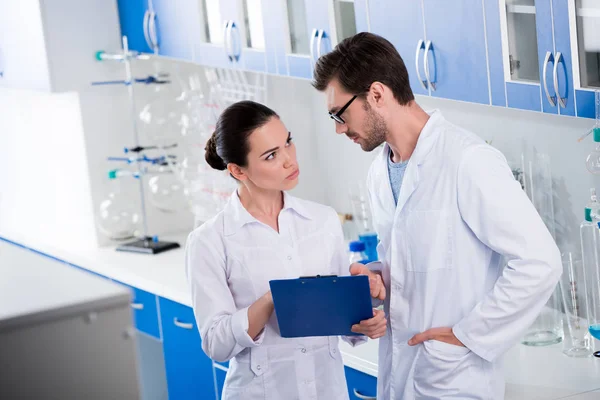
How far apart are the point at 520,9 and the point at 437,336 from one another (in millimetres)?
763

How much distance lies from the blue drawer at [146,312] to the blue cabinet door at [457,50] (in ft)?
5.70

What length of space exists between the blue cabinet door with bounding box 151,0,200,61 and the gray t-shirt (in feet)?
5.10

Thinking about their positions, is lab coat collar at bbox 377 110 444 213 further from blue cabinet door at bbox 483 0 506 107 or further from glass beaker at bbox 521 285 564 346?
glass beaker at bbox 521 285 564 346

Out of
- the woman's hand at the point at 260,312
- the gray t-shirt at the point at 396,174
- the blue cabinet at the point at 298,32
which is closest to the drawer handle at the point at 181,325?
the blue cabinet at the point at 298,32

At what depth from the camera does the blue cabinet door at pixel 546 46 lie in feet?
6.17

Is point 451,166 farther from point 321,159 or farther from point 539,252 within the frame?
point 321,159

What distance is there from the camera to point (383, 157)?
2.04 meters

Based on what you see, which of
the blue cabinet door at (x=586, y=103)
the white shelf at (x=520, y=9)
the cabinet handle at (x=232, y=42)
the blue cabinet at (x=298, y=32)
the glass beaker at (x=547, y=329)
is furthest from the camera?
the cabinet handle at (x=232, y=42)

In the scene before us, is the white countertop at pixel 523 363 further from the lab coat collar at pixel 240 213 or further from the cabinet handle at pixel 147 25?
the cabinet handle at pixel 147 25

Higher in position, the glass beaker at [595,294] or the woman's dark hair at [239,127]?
A: the woman's dark hair at [239,127]

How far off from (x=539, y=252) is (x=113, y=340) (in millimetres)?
1154

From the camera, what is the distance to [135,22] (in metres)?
3.84

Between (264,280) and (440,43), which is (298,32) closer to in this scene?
(440,43)

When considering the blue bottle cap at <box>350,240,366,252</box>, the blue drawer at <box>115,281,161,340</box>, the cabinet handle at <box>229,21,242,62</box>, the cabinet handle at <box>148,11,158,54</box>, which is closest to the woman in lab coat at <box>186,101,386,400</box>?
the blue bottle cap at <box>350,240,366,252</box>
